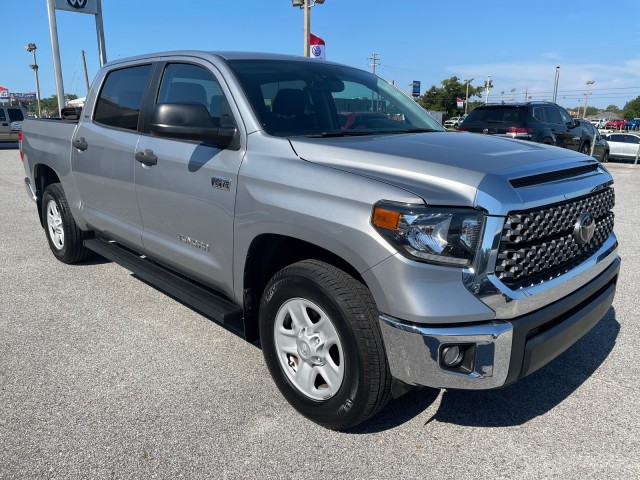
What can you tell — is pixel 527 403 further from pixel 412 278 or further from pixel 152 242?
pixel 152 242

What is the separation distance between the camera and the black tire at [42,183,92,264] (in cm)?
499

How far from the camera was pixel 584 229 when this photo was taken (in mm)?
2562

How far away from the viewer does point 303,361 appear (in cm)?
269

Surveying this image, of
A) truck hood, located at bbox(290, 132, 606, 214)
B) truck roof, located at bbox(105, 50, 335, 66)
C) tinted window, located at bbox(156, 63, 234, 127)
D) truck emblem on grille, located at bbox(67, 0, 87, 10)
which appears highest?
truck emblem on grille, located at bbox(67, 0, 87, 10)

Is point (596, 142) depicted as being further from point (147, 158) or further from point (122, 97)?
point (147, 158)

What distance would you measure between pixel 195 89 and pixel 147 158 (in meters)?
0.56

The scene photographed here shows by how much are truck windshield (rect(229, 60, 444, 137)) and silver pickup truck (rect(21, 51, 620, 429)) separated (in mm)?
15

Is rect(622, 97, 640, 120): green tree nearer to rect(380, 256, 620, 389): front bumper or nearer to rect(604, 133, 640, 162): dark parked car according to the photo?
rect(604, 133, 640, 162): dark parked car

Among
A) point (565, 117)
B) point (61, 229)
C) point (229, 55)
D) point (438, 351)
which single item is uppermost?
point (229, 55)

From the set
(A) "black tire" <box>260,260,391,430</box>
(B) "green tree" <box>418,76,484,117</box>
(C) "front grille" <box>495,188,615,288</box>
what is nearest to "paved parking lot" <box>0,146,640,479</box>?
(A) "black tire" <box>260,260,391,430</box>

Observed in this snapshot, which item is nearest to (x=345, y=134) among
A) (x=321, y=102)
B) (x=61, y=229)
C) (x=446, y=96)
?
(x=321, y=102)

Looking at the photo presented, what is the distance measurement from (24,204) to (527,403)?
8.77m

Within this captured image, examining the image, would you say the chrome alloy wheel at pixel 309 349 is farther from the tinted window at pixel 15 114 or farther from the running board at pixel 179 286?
the tinted window at pixel 15 114

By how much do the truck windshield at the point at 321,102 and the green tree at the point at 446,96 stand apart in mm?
63390
